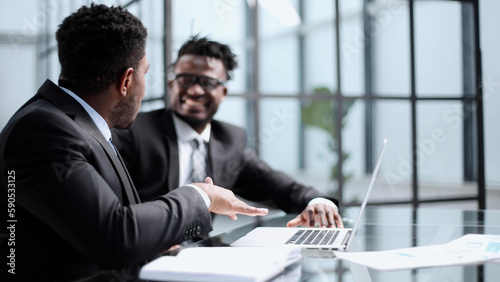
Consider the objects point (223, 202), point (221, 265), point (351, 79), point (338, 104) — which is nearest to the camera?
point (221, 265)

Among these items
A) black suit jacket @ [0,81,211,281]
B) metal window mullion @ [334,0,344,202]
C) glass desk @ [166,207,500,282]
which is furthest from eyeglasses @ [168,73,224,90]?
metal window mullion @ [334,0,344,202]

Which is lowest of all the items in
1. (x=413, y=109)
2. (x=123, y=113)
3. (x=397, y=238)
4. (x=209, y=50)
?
(x=397, y=238)

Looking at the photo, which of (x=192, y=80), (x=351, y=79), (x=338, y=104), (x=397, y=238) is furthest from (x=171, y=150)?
(x=351, y=79)

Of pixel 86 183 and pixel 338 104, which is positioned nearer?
pixel 86 183

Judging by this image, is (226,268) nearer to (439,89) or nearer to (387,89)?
(439,89)

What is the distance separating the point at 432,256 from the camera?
1.00 metres

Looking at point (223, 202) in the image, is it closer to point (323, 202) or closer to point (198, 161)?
point (323, 202)

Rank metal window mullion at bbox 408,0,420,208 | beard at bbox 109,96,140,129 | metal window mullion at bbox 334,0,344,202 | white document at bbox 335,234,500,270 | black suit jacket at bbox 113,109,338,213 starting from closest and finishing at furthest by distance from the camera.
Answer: white document at bbox 335,234,500,270, beard at bbox 109,96,140,129, black suit jacket at bbox 113,109,338,213, metal window mullion at bbox 334,0,344,202, metal window mullion at bbox 408,0,420,208

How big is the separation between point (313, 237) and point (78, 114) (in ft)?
2.07

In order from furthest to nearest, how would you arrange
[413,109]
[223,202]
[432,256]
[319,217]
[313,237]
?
1. [413,109]
2. [319,217]
3. [313,237]
4. [223,202]
5. [432,256]

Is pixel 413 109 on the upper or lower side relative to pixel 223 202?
upper

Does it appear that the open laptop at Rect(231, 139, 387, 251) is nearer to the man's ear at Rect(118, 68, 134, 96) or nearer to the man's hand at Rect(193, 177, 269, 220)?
the man's hand at Rect(193, 177, 269, 220)

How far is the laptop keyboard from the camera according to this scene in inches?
45.6

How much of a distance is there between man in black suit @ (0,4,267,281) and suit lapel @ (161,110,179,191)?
0.80 metres
